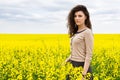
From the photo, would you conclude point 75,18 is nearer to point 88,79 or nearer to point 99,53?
point 88,79

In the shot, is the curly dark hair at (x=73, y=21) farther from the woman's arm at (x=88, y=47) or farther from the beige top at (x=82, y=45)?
the woman's arm at (x=88, y=47)

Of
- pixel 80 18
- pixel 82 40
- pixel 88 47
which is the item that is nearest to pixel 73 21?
pixel 80 18

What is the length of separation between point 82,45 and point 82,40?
7 cm

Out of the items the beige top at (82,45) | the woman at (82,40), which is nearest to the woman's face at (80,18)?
the woman at (82,40)

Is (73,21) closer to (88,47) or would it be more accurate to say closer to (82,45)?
(82,45)

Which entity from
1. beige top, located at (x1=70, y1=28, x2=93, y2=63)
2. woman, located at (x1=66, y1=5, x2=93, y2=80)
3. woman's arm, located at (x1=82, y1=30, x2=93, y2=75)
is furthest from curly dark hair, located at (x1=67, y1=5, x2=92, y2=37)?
woman's arm, located at (x1=82, y1=30, x2=93, y2=75)

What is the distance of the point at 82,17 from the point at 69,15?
0.25 meters

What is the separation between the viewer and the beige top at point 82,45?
5395 mm

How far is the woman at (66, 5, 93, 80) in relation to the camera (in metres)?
5.41

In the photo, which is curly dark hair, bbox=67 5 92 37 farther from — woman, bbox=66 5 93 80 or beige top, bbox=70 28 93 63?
beige top, bbox=70 28 93 63

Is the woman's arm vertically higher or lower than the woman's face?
lower

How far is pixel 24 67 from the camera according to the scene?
8453mm

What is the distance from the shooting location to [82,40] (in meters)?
5.48

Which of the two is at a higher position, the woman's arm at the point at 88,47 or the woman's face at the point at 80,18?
the woman's face at the point at 80,18
